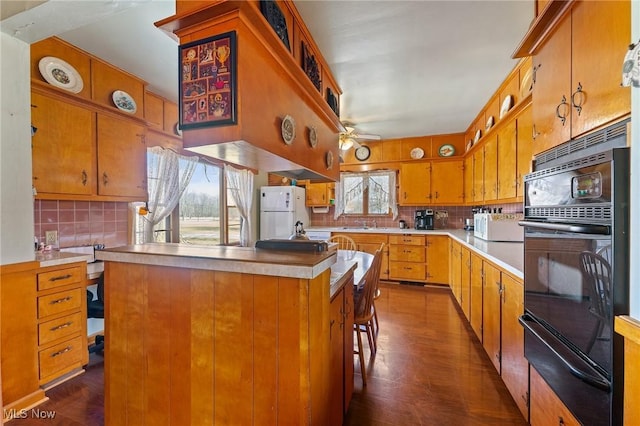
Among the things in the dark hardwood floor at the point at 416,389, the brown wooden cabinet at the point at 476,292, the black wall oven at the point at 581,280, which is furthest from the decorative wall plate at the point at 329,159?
the dark hardwood floor at the point at 416,389

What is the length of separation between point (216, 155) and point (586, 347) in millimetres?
1810

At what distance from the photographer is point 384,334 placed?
2.73 meters

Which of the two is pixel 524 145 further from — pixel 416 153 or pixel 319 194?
pixel 319 194

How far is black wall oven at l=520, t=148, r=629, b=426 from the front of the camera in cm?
85

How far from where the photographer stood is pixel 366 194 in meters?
5.39

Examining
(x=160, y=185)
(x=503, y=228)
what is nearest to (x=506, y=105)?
(x=503, y=228)

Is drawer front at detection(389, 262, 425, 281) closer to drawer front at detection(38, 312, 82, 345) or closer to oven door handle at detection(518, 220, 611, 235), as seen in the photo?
oven door handle at detection(518, 220, 611, 235)

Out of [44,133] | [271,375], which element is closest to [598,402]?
[271,375]

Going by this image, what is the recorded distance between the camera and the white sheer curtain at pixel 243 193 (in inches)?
166

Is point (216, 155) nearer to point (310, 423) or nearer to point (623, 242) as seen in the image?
point (310, 423)

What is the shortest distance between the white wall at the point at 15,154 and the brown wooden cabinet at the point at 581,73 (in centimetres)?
322

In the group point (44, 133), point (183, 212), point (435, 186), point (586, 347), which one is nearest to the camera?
point (586, 347)

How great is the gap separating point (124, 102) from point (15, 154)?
3.86ft

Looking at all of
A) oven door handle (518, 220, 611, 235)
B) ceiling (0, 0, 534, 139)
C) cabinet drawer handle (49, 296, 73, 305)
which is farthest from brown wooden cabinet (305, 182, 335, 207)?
oven door handle (518, 220, 611, 235)
